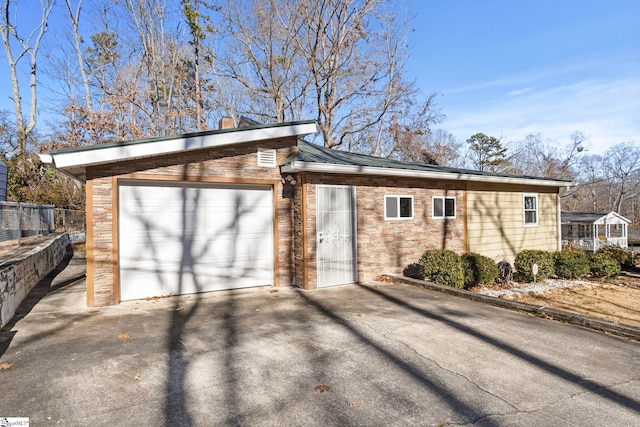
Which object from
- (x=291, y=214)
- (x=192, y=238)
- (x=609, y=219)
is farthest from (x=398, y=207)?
(x=609, y=219)

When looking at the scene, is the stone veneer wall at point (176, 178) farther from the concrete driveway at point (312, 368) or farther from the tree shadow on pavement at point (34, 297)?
the tree shadow on pavement at point (34, 297)

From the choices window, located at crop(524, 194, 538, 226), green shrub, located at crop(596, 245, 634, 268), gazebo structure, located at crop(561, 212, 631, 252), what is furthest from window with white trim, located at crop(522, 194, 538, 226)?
gazebo structure, located at crop(561, 212, 631, 252)

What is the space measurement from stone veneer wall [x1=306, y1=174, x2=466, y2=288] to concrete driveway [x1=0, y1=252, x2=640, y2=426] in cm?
222

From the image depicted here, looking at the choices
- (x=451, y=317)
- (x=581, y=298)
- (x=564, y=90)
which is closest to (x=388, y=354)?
(x=451, y=317)

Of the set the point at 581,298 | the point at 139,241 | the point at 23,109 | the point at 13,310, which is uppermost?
the point at 23,109

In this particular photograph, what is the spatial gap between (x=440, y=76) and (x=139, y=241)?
16982mm

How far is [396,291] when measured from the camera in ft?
23.4

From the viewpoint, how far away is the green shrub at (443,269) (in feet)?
25.6

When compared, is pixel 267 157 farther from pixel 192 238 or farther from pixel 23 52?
pixel 23 52

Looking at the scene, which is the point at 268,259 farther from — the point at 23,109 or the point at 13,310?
the point at 23,109

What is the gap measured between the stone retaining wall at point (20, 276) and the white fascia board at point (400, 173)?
4887 millimetres

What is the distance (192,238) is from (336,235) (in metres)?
2.93

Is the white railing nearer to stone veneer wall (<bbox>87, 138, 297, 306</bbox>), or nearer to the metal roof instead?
stone veneer wall (<bbox>87, 138, 297, 306</bbox>)

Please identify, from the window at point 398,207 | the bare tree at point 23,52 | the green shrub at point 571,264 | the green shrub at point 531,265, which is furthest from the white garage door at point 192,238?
the bare tree at point 23,52
